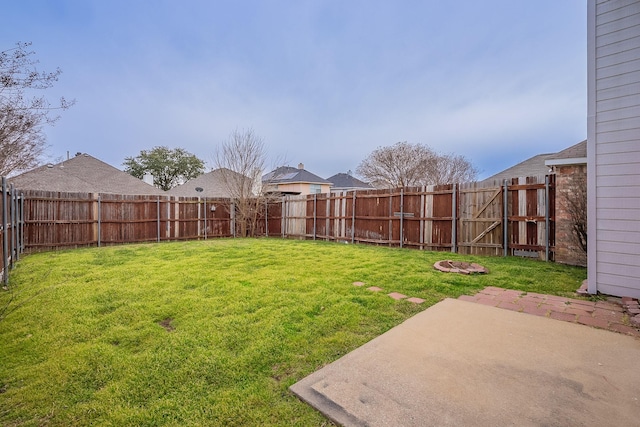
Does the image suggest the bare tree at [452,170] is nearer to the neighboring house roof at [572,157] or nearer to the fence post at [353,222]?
the fence post at [353,222]

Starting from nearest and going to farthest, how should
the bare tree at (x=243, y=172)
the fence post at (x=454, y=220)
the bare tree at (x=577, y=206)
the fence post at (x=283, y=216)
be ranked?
the bare tree at (x=577, y=206) < the fence post at (x=454, y=220) < the fence post at (x=283, y=216) < the bare tree at (x=243, y=172)

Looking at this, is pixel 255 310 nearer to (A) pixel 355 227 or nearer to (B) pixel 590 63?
A: (B) pixel 590 63

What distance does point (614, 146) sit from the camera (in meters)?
3.50

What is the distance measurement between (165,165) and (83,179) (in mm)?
13525

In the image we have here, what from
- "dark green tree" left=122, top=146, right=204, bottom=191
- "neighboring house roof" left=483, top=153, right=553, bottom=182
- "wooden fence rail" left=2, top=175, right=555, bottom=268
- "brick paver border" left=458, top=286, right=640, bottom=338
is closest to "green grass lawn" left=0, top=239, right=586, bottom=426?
"brick paver border" left=458, top=286, right=640, bottom=338

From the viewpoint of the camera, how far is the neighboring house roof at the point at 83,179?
539 inches

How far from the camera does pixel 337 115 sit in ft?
59.5

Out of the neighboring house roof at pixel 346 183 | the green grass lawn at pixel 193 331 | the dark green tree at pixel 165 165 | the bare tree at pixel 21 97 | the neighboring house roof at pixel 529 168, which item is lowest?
the green grass lawn at pixel 193 331

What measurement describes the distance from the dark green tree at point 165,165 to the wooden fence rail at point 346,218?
773 inches

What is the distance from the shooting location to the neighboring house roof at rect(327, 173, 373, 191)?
101 ft

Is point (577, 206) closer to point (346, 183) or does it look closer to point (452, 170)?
point (452, 170)

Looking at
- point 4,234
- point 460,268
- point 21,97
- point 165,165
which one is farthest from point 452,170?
point 165,165

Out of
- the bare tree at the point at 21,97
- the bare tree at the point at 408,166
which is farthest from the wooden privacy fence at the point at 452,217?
the bare tree at the point at 408,166

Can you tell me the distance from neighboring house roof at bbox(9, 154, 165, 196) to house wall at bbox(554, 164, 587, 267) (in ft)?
55.3
